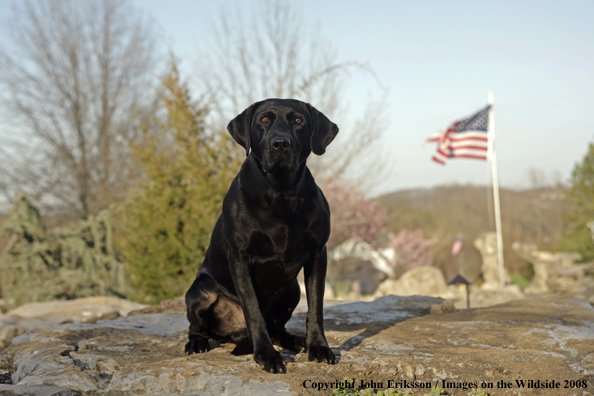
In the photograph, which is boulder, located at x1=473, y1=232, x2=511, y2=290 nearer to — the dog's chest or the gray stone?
the dog's chest

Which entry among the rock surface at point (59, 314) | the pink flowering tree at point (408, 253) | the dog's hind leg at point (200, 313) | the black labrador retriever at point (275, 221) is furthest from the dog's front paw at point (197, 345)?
the pink flowering tree at point (408, 253)

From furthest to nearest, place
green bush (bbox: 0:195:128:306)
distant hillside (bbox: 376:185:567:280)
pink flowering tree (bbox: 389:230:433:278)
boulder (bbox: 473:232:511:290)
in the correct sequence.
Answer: distant hillside (bbox: 376:185:567:280) → boulder (bbox: 473:232:511:290) → pink flowering tree (bbox: 389:230:433:278) → green bush (bbox: 0:195:128:306)

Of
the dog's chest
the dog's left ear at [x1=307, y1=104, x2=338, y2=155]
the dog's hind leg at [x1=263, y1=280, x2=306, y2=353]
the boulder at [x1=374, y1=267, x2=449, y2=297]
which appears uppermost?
the dog's left ear at [x1=307, y1=104, x2=338, y2=155]

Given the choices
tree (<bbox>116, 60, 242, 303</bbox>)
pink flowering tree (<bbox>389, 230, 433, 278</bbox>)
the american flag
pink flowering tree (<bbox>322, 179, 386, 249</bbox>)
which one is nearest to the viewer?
tree (<bbox>116, 60, 242, 303</bbox>)

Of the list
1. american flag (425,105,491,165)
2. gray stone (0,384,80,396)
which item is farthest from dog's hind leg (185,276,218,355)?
american flag (425,105,491,165)

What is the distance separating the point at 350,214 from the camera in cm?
1831

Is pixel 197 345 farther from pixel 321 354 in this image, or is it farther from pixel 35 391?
pixel 35 391

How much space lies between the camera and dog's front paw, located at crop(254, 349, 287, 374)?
249 cm

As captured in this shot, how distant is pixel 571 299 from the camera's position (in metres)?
4.90

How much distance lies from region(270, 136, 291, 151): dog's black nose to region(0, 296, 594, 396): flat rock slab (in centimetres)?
115

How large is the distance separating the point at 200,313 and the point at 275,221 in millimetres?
849

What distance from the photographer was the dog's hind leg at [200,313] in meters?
3.08

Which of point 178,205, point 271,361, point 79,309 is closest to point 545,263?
point 178,205

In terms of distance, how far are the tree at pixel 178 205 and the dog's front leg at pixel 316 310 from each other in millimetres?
4517
